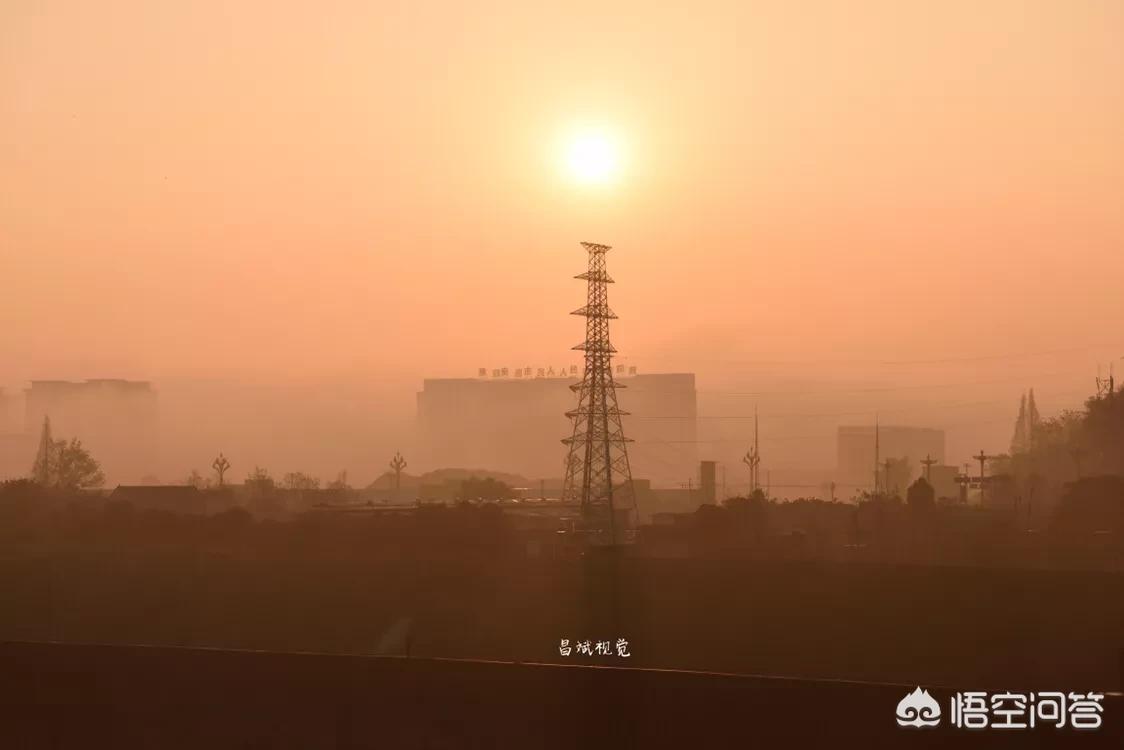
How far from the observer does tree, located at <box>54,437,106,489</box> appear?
316 feet

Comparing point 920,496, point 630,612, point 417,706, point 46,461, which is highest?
point 46,461

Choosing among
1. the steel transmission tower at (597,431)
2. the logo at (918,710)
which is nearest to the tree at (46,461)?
the steel transmission tower at (597,431)

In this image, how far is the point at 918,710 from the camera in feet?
39.7

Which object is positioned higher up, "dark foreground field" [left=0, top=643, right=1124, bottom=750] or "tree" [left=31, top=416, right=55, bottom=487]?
"tree" [left=31, top=416, right=55, bottom=487]

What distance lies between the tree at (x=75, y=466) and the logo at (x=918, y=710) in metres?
91.9

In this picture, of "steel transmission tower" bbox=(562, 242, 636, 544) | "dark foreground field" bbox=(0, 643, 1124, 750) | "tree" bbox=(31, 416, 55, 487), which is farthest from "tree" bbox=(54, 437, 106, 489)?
"dark foreground field" bbox=(0, 643, 1124, 750)

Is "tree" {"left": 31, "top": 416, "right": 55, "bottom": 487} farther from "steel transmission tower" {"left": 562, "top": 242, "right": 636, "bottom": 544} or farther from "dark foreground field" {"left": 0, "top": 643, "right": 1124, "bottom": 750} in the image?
"dark foreground field" {"left": 0, "top": 643, "right": 1124, "bottom": 750}

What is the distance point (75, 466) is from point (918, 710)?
315 feet

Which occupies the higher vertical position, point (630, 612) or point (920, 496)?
point (920, 496)

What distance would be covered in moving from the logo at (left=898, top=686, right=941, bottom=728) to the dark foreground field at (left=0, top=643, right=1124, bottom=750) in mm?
81

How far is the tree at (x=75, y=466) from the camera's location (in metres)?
96.3

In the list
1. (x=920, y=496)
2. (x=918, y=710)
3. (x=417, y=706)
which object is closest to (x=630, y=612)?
(x=417, y=706)

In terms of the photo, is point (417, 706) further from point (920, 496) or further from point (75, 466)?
point (75, 466)

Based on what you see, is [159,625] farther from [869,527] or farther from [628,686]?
[869,527]
